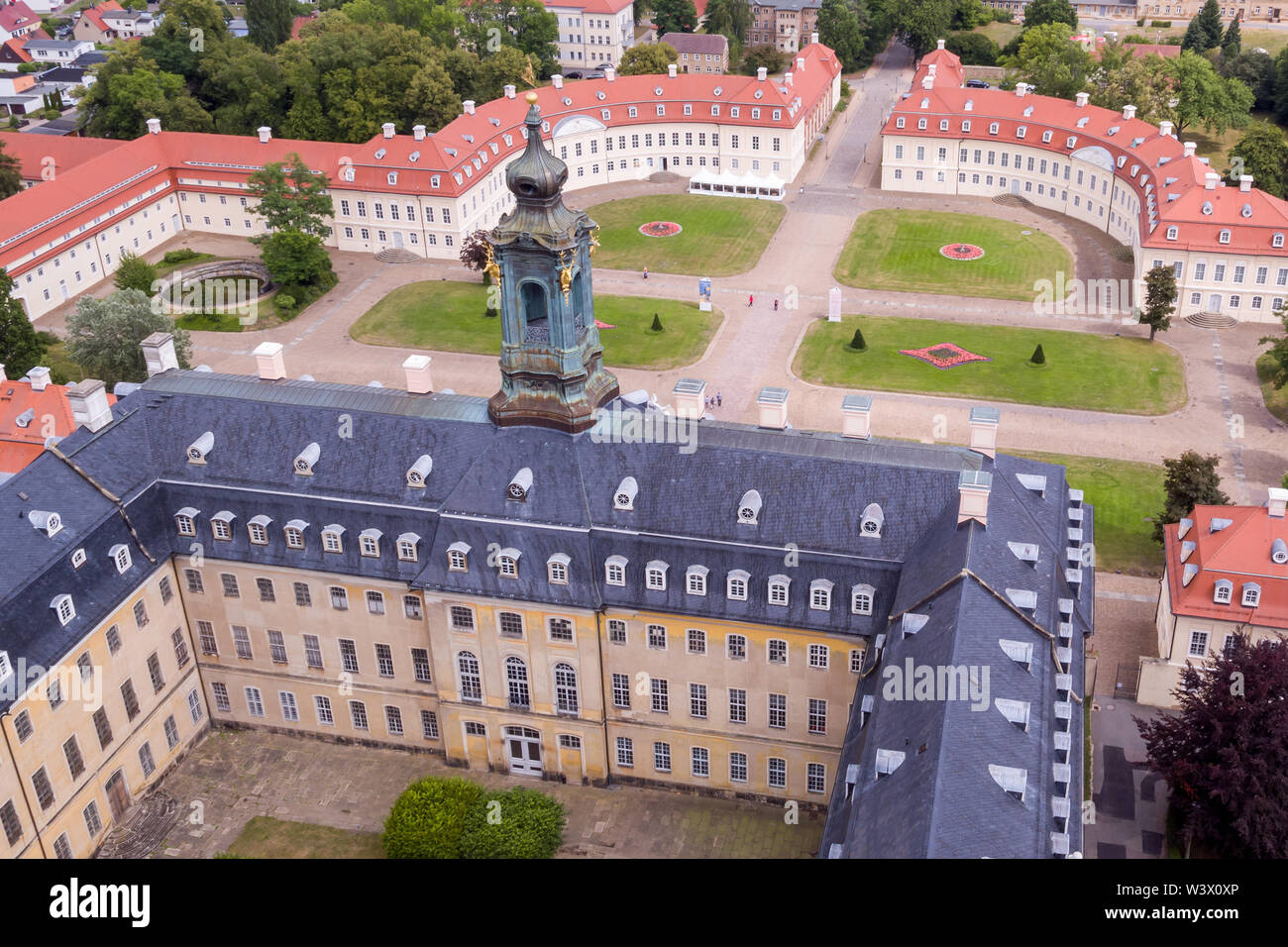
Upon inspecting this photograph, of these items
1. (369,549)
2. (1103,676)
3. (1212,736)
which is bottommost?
(1103,676)

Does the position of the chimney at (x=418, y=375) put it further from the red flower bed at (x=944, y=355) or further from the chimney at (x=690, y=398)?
the red flower bed at (x=944, y=355)

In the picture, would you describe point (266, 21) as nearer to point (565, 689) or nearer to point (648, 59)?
point (648, 59)

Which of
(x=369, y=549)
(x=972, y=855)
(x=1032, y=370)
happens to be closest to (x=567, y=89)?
(x=1032, y=370)

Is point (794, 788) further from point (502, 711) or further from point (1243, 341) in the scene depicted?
point (1243, 341)

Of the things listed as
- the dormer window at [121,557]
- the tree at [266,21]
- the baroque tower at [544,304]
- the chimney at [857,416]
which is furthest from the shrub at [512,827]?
the tree at [266,21]

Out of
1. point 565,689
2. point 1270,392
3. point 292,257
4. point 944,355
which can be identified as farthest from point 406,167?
point 1270,392
